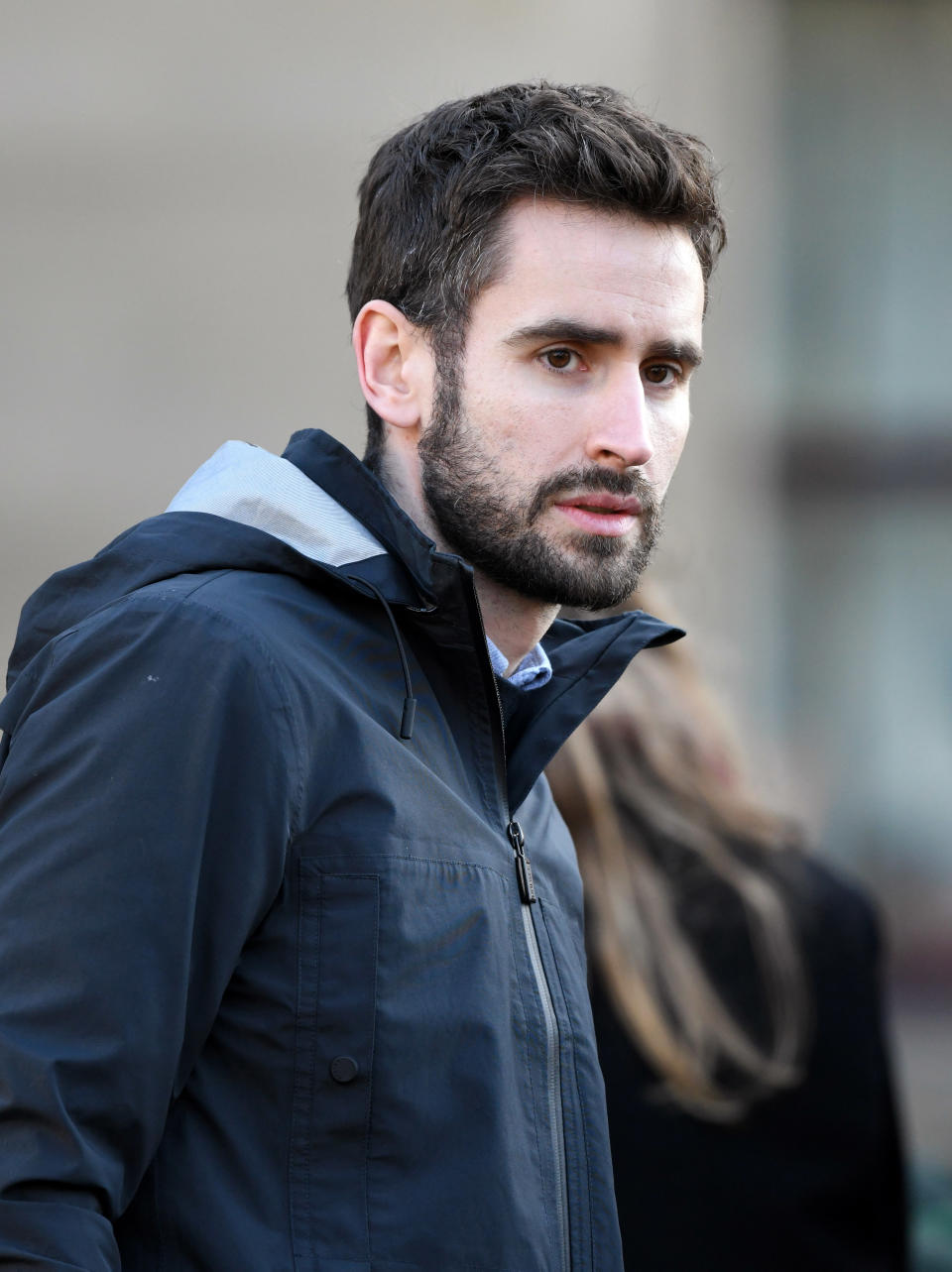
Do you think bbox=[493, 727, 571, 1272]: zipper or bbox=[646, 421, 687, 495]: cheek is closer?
bbox=[493, 727, 571, 1272]: zipper

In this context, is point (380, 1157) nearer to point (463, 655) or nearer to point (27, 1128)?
point (27, 1128)

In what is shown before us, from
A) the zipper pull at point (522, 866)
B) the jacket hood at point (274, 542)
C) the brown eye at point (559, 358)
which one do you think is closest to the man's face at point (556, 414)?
the brown eye at point (559, 358)

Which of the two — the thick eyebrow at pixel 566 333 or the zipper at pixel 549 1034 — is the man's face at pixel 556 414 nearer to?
the thick eyebrow at pixel 566 333

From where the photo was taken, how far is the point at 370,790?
1489 millimetres

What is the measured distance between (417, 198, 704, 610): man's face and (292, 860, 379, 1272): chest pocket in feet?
1.79

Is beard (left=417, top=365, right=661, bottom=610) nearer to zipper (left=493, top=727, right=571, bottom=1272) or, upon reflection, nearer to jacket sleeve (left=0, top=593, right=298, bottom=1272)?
zipper (left=493, top=727, right=571, bottom=1272)

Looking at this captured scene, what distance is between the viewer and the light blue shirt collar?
1.88m

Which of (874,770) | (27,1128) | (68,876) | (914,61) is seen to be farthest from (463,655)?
(914,61)

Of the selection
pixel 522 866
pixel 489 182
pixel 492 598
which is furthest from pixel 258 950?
pixel 489 182

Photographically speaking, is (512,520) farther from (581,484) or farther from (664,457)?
(664,457)

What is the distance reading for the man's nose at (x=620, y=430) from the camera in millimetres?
1814

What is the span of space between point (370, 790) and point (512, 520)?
452 mm

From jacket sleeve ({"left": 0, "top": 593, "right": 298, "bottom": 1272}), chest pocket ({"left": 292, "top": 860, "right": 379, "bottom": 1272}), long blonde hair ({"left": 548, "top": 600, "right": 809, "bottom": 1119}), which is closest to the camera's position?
jacket sleeve ({"left": 0, "top": 593, "right": 298, "bottom": 1272})

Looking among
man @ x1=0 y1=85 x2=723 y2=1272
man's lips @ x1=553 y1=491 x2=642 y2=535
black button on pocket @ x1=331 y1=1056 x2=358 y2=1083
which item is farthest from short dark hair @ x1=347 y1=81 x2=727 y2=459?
black button on pocket @ x1=331 y1=1056 x2=358 y2=1083
